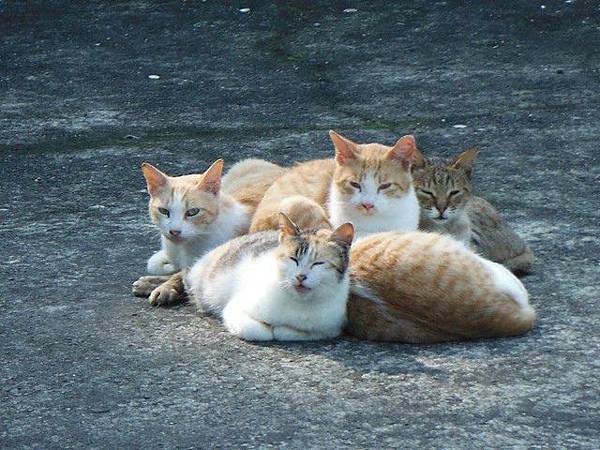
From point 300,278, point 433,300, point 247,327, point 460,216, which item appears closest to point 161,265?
point 247,327

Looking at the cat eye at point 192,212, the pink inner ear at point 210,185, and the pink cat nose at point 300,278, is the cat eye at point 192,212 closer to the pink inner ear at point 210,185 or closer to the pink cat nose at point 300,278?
the pink inner ear at point 210,185

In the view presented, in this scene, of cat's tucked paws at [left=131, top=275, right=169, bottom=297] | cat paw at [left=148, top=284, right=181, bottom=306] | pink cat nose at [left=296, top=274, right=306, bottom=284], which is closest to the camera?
pink cat nose at [left=296, top=274, right=306, bottom=284]

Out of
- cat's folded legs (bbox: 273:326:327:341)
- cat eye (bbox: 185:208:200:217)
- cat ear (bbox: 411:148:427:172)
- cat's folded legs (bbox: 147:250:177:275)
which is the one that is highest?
cat ear (bbox: 411:148:427:172)

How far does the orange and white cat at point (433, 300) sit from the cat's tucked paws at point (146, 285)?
1021 mm

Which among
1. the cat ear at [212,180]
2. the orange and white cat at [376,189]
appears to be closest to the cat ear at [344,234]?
the orange and white cat at [376,189]

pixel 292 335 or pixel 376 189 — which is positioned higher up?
pixel 376 189

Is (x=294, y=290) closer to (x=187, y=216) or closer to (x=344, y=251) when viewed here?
(x=344, y=251)

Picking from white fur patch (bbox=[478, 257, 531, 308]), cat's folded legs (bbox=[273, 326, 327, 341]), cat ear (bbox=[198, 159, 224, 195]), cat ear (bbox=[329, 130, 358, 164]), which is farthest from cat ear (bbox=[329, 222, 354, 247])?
cat ear (bbox=[198, 159, 224, 195])

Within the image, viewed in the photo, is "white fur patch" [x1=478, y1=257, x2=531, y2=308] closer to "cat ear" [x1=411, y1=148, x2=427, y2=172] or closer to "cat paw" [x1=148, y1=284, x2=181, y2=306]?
"cat ear" [x1=411, y1=148, x2=427, y2=172]

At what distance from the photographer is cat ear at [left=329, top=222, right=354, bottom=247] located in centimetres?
471

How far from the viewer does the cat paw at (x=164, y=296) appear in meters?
5.27

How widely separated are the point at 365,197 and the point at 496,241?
648mm

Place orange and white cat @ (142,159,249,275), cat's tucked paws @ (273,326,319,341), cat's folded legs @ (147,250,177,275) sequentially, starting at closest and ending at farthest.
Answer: cat's tucked paws @ (273,326,319,341) < orange and white cat @ (142,159,249,275) < cat's folded legs @ (147,250,177,275)

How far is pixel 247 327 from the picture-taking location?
4.81 m
